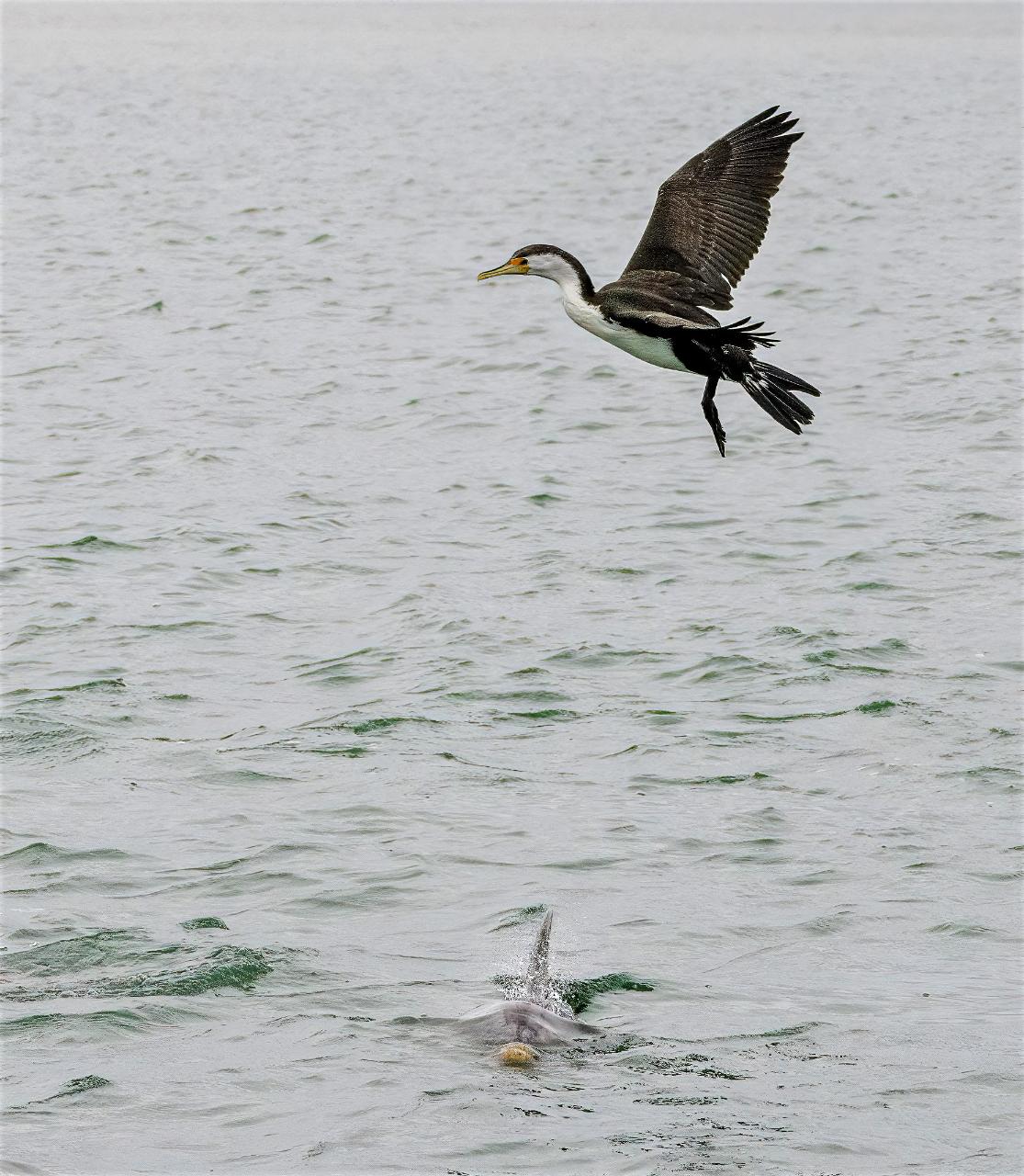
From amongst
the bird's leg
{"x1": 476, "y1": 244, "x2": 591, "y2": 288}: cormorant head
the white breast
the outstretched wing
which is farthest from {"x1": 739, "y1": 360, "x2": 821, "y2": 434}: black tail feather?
the outstretched wing

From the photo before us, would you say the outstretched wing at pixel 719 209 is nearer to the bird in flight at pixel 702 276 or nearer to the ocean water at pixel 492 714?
the bird in flight at pixel 702 276

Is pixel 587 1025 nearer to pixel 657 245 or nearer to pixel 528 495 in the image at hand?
pixel 657 245

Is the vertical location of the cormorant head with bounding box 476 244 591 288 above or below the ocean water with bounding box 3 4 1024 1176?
above

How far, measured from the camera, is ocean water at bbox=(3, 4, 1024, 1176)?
8.62 meters

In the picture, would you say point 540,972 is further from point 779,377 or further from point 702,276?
point 702,276

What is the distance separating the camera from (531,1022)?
898 centimetres

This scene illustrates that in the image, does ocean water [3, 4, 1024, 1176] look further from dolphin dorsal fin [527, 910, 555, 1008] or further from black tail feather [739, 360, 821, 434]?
black tail feather [739, 360, 821, 434]

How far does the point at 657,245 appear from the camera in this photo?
39.1ft

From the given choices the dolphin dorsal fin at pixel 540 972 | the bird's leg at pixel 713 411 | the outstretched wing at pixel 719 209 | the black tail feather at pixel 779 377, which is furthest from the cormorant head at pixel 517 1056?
the outstretched wing at pixel 719 209

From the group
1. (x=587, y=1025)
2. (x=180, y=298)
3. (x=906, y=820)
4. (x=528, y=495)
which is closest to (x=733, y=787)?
(x=906, y=820)

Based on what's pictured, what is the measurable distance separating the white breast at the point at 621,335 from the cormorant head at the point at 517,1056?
3.64m

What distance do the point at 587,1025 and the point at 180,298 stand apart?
60.0 ft

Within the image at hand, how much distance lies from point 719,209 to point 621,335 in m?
2.08

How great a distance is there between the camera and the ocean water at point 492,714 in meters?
8.62
